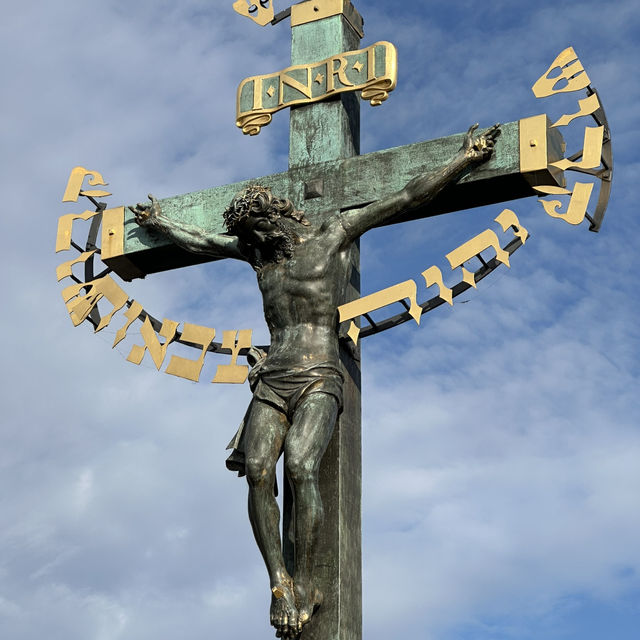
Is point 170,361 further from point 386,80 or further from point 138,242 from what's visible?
point 386,80

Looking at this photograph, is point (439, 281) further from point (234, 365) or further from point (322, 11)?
point (322, 11)

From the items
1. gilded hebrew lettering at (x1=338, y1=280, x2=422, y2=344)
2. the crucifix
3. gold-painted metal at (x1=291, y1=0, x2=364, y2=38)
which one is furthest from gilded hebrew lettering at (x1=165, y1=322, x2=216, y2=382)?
gold-painted metal at (x1=291, y1=0, x2=364, y2=38)

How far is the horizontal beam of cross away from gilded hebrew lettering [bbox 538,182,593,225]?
141 mm

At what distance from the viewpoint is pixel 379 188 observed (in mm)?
8219

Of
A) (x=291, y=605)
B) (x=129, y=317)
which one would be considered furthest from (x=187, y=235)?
(x=291, y=605)

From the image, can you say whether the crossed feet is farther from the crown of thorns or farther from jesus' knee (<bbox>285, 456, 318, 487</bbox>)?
the crown of thorns

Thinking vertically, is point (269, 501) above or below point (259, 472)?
below

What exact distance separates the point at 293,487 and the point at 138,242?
7.19ft

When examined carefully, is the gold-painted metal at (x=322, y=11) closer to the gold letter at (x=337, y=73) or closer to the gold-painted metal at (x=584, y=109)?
the gold letter at (x=337, y=73)

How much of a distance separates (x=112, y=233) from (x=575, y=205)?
9.30 feet

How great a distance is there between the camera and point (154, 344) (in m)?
8.59

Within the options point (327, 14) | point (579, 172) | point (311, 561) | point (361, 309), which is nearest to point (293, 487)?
point (311, 561)

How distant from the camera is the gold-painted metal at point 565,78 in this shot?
8.09m

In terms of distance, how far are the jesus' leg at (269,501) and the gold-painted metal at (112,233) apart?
175 centimetres
